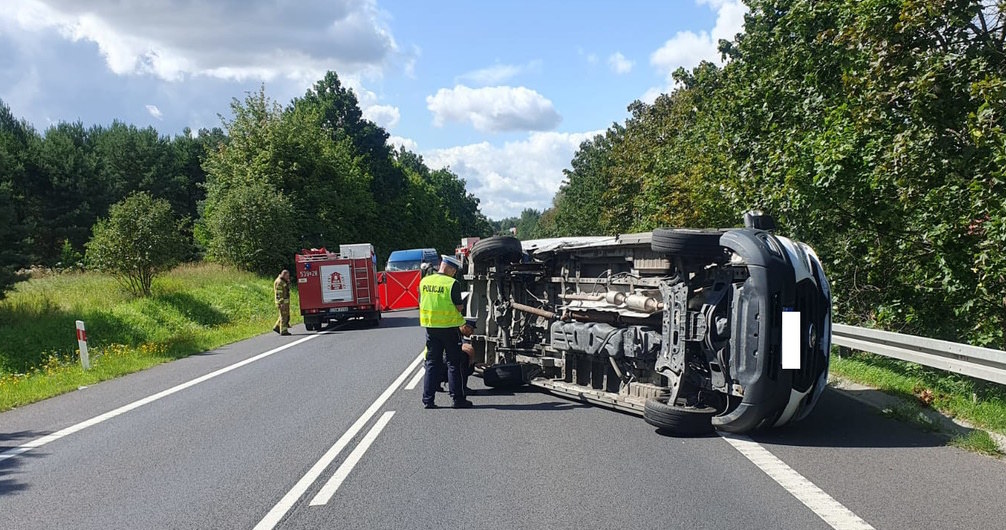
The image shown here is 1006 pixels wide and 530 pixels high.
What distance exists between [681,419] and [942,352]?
345 cm

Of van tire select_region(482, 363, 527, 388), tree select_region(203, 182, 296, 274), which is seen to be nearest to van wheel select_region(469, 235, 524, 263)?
van tire select_region(482, 363, 527, 388)

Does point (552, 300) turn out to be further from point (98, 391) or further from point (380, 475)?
point (98, 391)

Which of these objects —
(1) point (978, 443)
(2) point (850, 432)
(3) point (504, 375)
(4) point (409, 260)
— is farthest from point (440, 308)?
(4) point (409, 260)

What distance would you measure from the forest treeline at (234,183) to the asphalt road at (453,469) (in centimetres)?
1360

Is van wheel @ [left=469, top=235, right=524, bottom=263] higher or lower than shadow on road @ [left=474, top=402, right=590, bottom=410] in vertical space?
higher

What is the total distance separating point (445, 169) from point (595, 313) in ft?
372

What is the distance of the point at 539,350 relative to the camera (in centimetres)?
1038

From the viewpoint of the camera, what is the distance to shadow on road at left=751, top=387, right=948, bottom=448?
273 inches

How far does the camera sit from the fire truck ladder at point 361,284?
909 inches

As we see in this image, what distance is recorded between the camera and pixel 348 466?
6445 millimetres

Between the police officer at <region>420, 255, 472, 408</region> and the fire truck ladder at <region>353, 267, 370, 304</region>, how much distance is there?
1412 centimetres

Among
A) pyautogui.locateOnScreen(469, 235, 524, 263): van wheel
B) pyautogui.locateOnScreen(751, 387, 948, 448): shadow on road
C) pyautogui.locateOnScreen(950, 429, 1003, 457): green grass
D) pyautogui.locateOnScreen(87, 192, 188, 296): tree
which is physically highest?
pyautogui.locateOnScreen(87, 192, 188, 296): tree

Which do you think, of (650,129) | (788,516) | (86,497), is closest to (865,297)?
(788,516)

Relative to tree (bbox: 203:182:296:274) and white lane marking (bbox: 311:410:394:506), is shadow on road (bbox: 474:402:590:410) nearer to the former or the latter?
white lane marking (bbox: 311:410:394:506)
